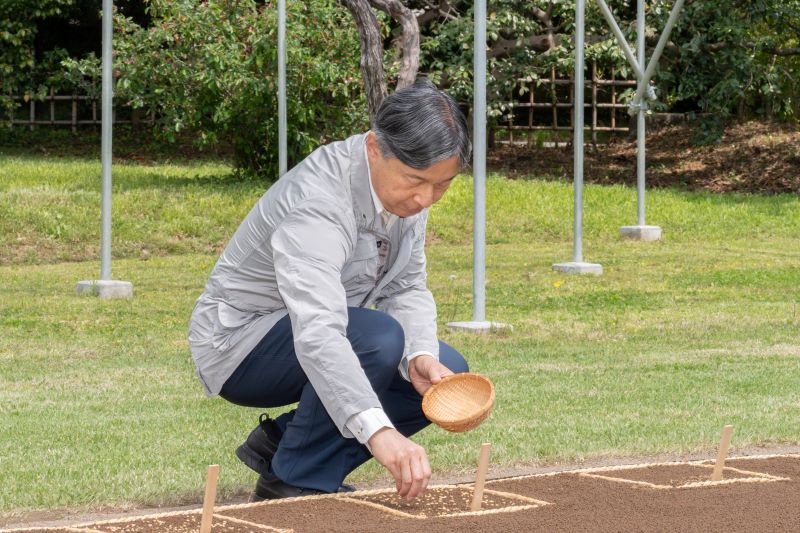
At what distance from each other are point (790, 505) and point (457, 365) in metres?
1.20

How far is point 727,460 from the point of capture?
5.11 metres

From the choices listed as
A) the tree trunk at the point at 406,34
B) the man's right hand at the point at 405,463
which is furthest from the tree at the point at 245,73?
the man's right hand at the point at 405,463

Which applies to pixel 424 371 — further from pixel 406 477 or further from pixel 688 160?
pixel 688 160

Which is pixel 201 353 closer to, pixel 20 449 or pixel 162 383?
pixel 20 449

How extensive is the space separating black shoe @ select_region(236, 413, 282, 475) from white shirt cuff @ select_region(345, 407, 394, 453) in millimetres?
1158

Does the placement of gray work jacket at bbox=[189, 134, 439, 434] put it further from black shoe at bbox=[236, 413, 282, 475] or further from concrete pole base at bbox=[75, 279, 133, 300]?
concrete pole base at bbox=[75, 279, 133, 300]

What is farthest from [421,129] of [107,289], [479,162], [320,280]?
[107,289]

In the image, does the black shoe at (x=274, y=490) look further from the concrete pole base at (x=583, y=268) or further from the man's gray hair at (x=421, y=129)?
the concrete pole base at (x=583, y=268)

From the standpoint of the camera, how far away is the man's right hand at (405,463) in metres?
3.14

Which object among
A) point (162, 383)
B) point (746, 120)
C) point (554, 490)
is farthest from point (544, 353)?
point (746, 120)

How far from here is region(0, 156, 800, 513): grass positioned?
5.42 metres

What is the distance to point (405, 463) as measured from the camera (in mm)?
3148

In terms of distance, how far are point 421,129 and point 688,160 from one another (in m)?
19.6

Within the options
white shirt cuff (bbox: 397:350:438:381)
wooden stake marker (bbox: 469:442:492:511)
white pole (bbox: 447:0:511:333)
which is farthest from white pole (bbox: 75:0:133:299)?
wooden stake marker (bbox: 469:442:492:511)
